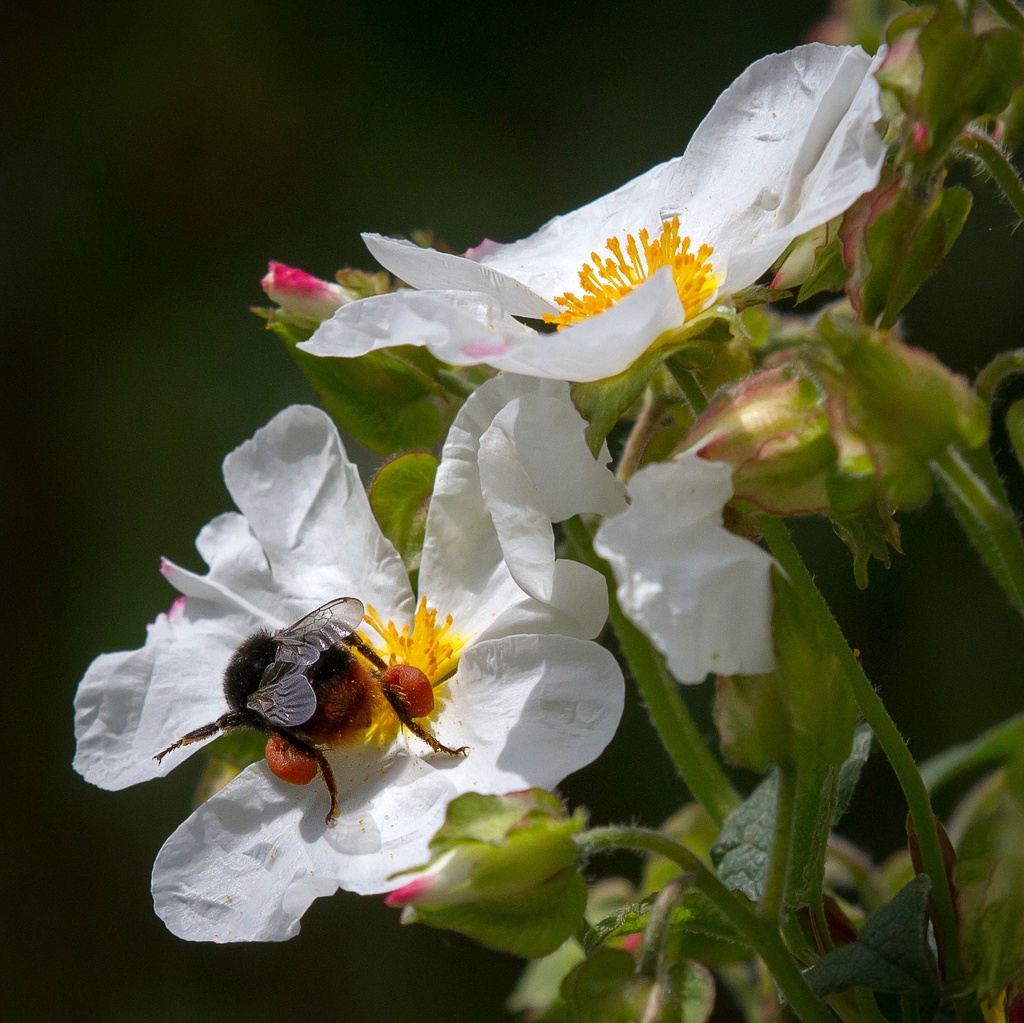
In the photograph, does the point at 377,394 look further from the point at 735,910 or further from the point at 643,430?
the point at 735,910

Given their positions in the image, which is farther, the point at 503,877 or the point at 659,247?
the point at 659,247

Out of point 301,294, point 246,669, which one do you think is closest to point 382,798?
point 246,669

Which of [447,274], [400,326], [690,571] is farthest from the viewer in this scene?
[447,274]

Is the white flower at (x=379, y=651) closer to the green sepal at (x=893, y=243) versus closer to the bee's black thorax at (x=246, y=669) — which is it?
the bee's black thorax at (x=246, y=669)

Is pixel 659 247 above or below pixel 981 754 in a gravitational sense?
above

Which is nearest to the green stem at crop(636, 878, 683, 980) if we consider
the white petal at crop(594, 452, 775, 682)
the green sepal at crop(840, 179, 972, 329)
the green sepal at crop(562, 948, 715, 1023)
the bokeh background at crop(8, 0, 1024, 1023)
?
the green sepal at crop(562, 948, 715, 1023)

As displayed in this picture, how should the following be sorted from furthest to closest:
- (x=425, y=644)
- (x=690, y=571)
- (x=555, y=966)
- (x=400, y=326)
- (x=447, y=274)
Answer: (x=555, y=966), (x=425, y=644), (x=447, y=274), (x=400, y=326), (x=690, y=571)

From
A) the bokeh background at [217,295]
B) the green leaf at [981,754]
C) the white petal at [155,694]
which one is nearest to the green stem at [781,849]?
the green leaf at [981,754]

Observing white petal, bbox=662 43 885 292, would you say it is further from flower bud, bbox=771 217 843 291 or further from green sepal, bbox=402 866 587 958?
green sepal, bbox=402 866 587 958
